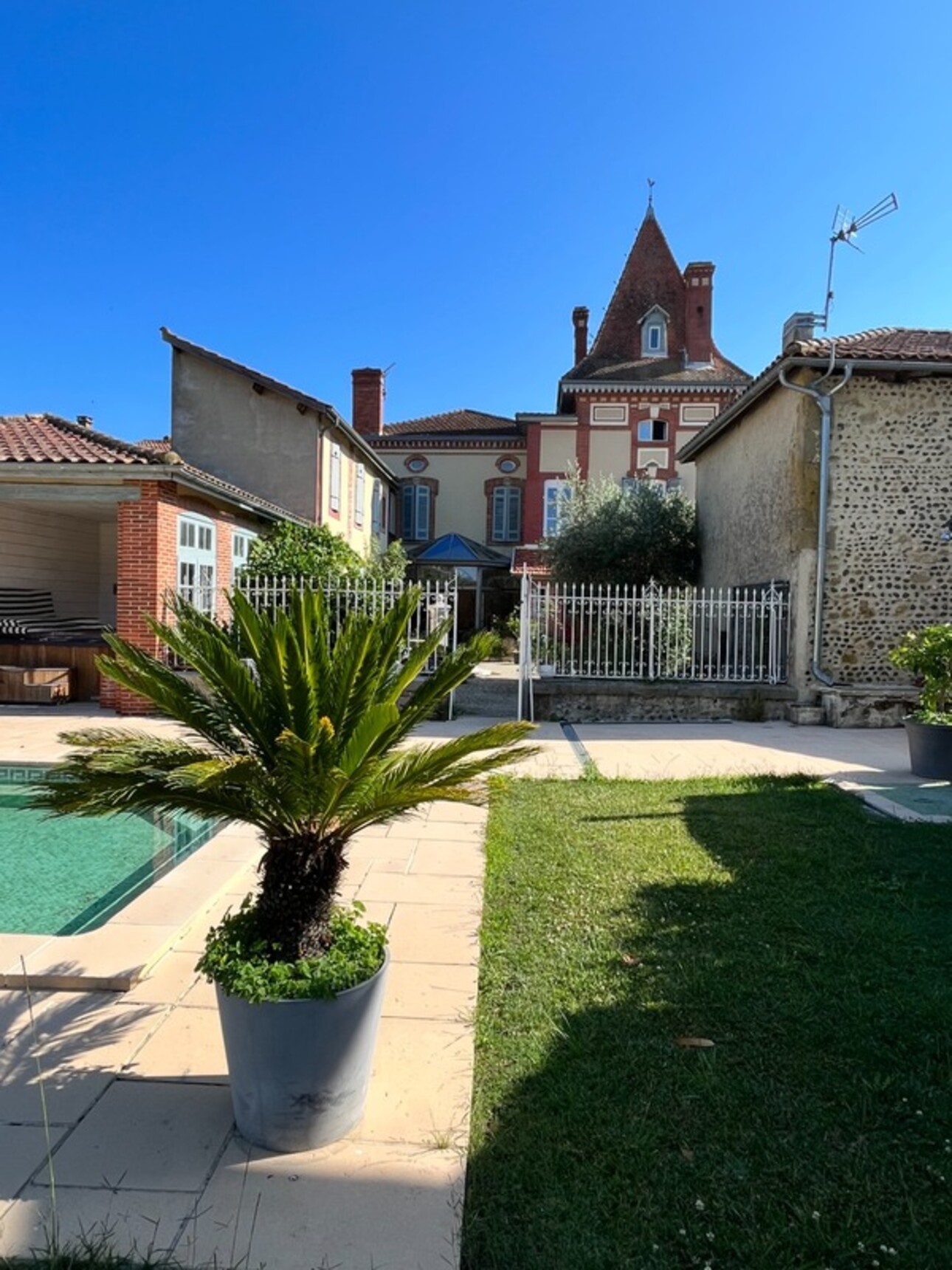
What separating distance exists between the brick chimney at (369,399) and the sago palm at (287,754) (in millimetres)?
27694

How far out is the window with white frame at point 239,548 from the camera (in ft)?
45.1

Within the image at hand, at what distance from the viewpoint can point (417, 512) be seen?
93.0 ft

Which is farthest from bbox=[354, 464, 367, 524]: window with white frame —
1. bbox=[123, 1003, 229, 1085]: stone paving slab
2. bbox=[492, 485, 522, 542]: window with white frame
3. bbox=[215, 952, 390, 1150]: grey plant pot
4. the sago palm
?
bbox=[215, 952, 390, 1150]: grey plant pot

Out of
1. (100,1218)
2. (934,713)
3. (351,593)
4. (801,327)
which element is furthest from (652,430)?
(100,1218)

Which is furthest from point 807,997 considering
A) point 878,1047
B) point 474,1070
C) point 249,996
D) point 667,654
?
point 667,654

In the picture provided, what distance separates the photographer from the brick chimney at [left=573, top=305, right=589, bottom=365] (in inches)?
1190

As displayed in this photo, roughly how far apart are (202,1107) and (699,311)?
28.4 m

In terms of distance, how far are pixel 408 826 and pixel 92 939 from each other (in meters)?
2.61

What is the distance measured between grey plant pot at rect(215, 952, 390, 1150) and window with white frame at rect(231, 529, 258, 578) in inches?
460

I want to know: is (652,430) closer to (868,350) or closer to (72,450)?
(868,350)

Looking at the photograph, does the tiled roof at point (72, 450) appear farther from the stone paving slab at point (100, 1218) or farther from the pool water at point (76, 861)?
the stone paving slab at point (100, 1218)

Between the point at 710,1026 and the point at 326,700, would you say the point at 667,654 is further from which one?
the point at 326,700

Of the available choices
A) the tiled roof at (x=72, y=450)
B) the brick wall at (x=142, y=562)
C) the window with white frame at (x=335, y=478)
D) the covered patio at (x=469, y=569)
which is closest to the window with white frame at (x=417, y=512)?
the covered patio at (x=469, y=569)

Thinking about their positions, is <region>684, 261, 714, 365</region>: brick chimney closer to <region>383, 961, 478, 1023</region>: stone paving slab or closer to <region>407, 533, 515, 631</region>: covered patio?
<region>407, 533, 515, 631</region>: covered patio
